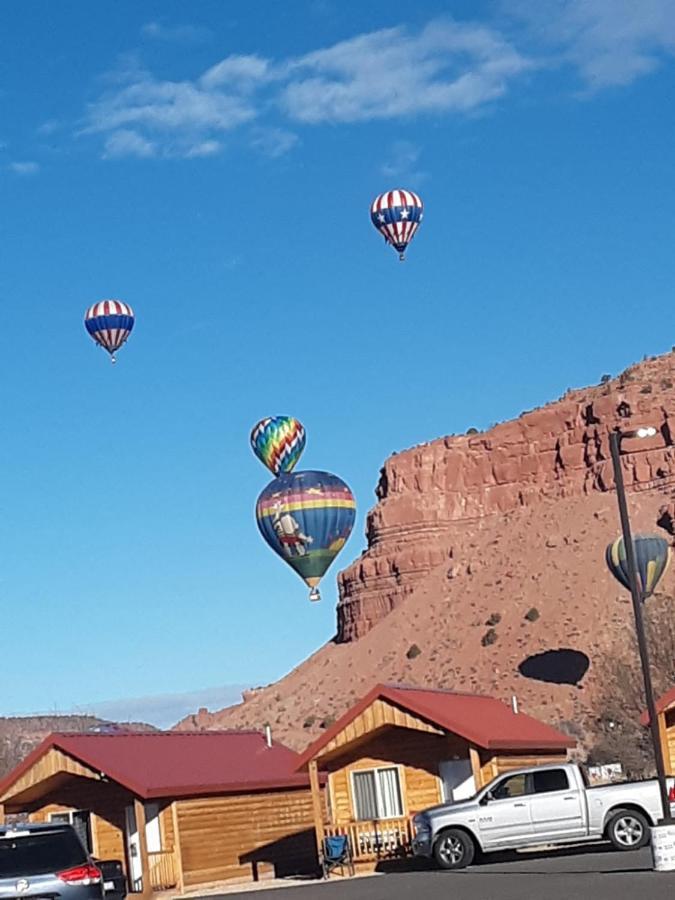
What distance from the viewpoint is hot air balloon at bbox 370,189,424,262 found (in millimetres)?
59844

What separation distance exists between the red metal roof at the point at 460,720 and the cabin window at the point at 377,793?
4.75ft

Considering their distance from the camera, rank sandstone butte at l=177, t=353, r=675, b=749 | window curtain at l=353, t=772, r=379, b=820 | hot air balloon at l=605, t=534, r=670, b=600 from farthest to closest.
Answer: sandstone butte at l=177, t=353, r=675, b=749
hot air balloon at l=605, t=534, r=670, b=600
window curtain at l=353, t=772, r=379, b=820

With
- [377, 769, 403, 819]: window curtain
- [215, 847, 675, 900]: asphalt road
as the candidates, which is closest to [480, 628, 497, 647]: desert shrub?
[377, 769, 403, 819]: window curtain

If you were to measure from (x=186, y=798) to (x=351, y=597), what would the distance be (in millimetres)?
108324

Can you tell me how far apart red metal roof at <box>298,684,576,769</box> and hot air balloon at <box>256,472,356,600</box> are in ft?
49.6

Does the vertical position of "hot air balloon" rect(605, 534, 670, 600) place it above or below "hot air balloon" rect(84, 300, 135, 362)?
below

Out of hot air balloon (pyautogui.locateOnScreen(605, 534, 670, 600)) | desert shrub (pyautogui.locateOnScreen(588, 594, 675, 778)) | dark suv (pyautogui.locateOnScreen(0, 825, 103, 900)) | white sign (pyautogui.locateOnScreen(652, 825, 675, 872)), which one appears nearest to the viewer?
dark suv (pyautogui.locateOnScreen(0, 825, 103, 900))

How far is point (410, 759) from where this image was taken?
34.8m

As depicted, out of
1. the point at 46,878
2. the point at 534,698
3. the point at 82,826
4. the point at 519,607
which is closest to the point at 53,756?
the point at 82,826

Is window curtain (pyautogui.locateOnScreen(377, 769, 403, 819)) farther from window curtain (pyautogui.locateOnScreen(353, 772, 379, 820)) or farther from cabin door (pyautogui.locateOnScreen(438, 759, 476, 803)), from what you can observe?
cabin door (pyautogui.locateOnScreen(438, 759, 476, 803))

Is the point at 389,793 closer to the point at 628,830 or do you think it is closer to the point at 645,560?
the point at 628,830

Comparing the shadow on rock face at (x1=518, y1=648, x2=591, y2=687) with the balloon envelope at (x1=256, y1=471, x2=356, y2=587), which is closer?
the balloon envelope at (x1=256, y1=471, x2=356, y2=587)

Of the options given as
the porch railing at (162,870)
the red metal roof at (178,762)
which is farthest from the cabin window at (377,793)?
the porch railing at (162,870)

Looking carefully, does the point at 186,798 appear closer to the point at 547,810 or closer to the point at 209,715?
the point at 547,810
